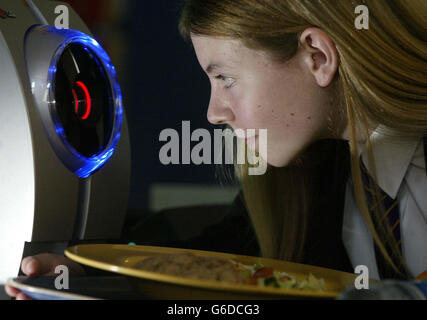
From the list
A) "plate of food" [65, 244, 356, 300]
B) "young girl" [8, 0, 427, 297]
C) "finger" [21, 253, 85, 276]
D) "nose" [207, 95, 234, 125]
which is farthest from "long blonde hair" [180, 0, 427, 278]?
"finger" [21, 253, 85, 276]

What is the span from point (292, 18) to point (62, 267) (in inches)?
20.5

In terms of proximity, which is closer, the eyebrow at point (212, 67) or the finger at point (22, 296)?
the finger at point (22, 296)

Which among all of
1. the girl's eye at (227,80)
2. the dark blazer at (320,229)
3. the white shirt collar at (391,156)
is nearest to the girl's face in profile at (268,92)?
the girl's eye at (227,80)

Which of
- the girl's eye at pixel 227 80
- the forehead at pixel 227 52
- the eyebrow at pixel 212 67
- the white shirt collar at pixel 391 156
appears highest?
the forehead at pixel 227 52

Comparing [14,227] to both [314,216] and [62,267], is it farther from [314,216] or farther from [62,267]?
[314,216]

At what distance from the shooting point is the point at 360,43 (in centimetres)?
83

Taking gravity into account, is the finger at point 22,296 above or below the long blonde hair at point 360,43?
below

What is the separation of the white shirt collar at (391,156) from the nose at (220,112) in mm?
252

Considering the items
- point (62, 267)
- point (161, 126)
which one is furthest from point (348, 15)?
point (161, 126)

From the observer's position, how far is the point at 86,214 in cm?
86

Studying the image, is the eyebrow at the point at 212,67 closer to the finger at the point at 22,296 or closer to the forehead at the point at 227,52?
the forehead at the point at 227,52

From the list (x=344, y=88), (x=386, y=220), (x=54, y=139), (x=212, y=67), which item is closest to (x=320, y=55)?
(x=344, y=88)

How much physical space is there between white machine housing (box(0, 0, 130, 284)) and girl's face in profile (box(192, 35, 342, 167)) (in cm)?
18

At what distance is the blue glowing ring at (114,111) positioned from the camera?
2.56 feet
